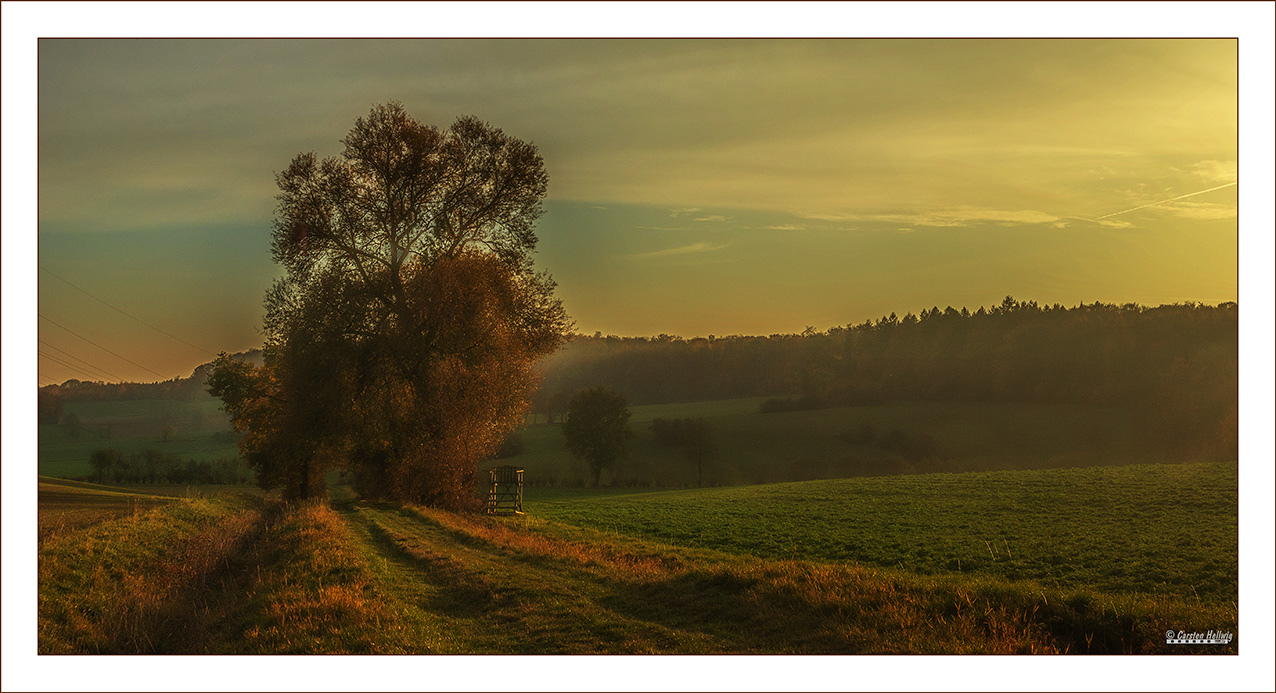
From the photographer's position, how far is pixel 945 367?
300 feet

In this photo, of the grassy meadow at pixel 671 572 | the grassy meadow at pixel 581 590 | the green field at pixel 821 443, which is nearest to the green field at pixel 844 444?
the green field at pixel 821 443

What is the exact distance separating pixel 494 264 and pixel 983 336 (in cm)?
7453

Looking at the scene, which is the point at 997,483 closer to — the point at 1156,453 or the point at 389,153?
the point at 1156,453

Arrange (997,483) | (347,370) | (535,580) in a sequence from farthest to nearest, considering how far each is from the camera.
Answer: (997,483) < (347,370) < (535,580)

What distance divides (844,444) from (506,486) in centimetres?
6347

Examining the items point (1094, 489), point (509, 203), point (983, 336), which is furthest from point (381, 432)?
point (983, 336)

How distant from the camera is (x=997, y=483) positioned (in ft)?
151

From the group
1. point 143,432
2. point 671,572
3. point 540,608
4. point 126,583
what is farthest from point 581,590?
point 143,432

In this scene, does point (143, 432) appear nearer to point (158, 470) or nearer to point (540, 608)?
point (158, 470)

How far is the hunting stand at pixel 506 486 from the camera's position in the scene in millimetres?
34841

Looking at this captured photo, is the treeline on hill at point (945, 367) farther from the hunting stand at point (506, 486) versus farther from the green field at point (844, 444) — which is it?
the hunting stand at point (506, 486)

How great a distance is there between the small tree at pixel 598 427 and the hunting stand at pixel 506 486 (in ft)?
145

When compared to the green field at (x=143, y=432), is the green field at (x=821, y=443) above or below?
below

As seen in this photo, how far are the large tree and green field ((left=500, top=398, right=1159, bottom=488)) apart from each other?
53.9m
